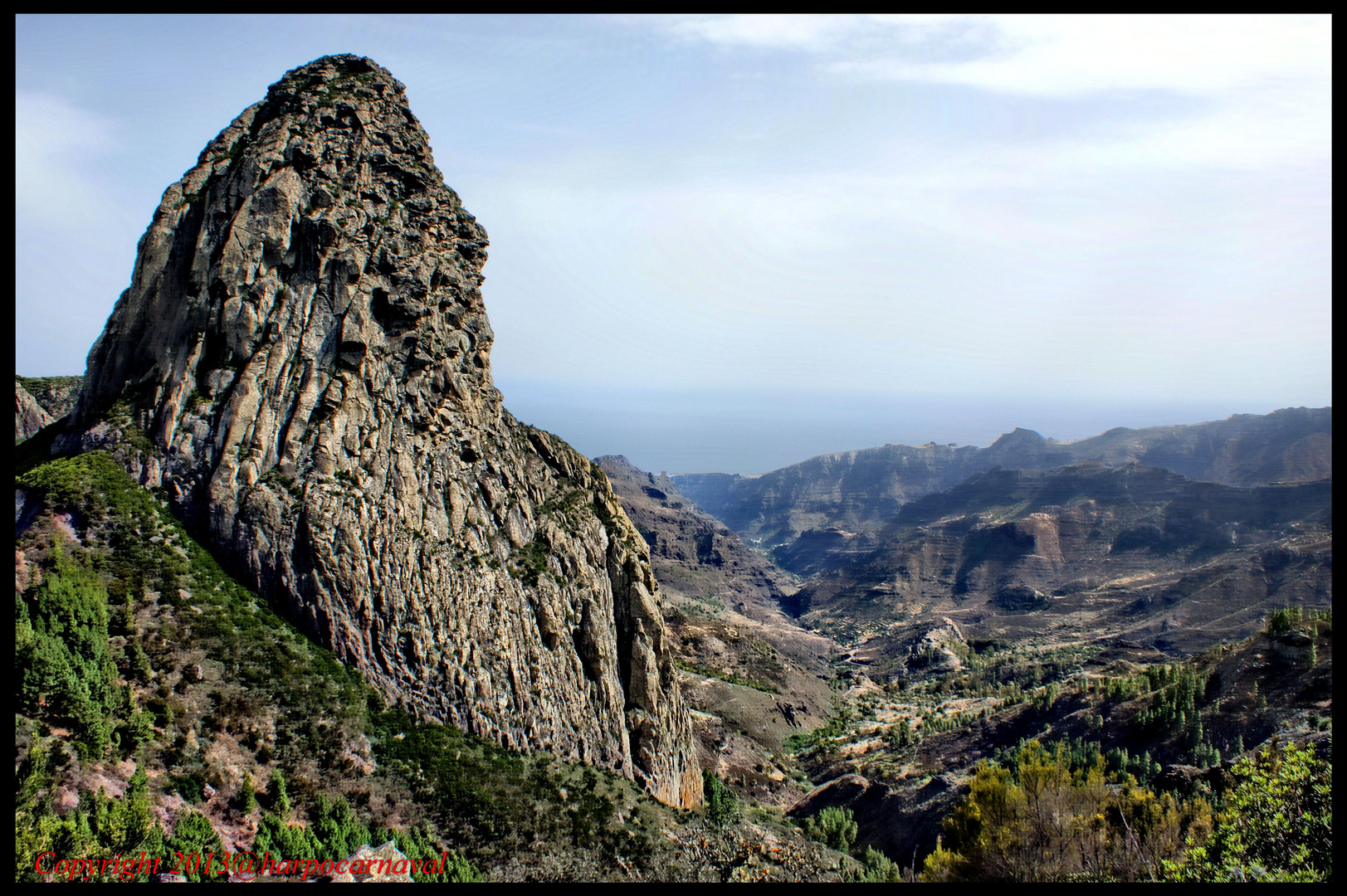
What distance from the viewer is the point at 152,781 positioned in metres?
24.0

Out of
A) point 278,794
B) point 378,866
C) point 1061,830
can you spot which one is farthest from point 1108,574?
point 278,794

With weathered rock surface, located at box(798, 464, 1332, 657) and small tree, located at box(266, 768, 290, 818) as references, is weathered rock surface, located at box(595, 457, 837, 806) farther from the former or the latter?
small tree, located at box(266, 768, 290, 818)

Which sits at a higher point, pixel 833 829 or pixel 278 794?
pixel 278 794

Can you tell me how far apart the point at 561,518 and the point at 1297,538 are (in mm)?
160125

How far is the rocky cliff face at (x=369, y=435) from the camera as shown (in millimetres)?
36000

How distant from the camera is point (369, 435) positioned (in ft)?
133

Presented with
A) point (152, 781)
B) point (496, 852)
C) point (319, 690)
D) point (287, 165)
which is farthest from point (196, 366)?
point (496, 852)

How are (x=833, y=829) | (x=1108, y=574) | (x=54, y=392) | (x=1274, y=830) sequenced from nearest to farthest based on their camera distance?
Answer: (x=1274, y=830), (x=833, y=829), (x=54, y=392), (x=1108, y=574)

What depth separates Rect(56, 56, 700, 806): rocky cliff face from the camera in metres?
36.0

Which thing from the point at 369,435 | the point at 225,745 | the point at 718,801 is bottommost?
the point at 718,801

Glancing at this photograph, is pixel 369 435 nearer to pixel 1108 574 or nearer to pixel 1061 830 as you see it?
pixel 1061 830

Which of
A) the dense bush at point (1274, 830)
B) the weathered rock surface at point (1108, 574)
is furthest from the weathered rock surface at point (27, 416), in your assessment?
the weathered rock surface at point (1108, 574)

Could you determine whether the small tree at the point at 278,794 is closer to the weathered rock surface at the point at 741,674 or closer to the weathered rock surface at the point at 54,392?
the weathered rock surface at the point at 741,674

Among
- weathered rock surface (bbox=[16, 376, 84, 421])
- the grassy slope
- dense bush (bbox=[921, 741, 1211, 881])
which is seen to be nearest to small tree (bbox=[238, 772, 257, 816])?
the grassy slope
